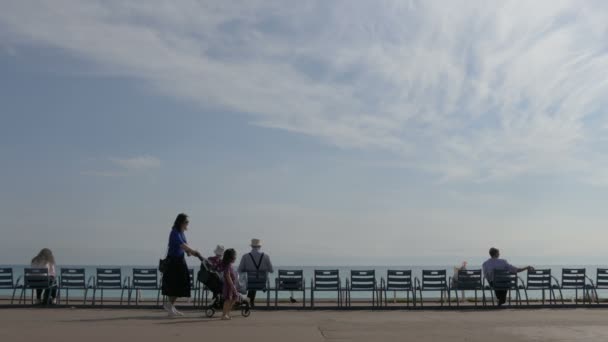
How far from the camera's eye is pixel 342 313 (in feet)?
43.1

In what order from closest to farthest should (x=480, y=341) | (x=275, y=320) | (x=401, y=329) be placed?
(x=480, y=341), (x=401, y=329), (x=275, y=320)

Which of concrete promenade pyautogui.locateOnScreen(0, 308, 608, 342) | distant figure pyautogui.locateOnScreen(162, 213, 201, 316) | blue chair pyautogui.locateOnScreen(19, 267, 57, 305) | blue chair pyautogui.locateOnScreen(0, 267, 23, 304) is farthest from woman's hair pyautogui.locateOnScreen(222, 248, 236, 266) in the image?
blue chair pyautogui.locateOnScreen(0, 267, 23, 304)

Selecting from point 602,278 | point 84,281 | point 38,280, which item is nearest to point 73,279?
point 84,281

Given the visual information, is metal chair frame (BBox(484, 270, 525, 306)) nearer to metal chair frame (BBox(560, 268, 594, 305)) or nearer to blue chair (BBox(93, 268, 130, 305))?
metal chair frame (BBox(560, 268, 594, 305))

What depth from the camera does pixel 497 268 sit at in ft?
49.2

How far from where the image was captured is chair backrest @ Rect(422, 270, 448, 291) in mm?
14641

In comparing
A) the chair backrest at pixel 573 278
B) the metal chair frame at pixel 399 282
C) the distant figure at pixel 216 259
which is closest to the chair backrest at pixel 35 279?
the distant figure at pixel 216 259

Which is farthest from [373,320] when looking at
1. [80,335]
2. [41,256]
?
[41,256]

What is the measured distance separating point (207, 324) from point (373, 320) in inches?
99.5

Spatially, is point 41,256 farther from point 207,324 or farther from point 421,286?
point 421,286

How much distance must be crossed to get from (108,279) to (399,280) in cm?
552

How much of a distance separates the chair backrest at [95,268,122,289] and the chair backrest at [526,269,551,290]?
7.88m

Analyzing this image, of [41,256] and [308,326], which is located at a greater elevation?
[41,256]

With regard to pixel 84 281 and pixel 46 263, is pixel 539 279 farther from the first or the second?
pixel 46 263
